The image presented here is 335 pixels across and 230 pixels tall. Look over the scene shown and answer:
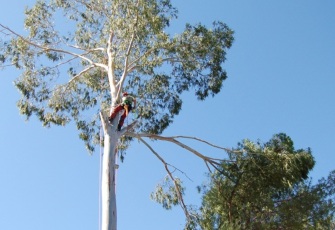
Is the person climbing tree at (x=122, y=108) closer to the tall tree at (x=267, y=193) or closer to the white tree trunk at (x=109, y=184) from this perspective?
the white tree trunk at (x=109, y=184)

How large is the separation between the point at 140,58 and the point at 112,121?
7.73 feet

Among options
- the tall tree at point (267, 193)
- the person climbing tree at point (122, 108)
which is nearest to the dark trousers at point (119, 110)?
the person climbing tree at point (122, 108)

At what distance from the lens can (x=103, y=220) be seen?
7.98 meters

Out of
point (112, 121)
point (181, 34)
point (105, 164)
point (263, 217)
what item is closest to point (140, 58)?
point (181, 34)

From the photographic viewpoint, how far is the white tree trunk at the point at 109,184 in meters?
7.96

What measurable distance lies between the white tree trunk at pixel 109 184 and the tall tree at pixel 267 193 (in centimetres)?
254

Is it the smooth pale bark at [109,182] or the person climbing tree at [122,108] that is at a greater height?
the person climbing tree at [122,108]

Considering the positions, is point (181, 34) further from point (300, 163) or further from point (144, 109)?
point (300, 163)

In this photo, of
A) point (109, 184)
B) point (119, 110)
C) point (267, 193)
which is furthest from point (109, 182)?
point (267, 193)

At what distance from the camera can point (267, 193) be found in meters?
10.5

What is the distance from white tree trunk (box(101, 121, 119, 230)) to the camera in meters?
7.96

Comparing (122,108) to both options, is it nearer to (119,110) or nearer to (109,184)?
(119,110)

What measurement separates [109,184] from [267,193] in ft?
11.3

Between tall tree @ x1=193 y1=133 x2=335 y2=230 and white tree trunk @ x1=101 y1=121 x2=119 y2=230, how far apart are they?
99.8 inches
